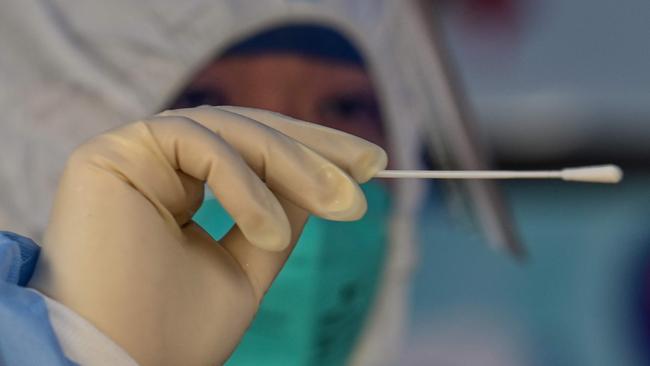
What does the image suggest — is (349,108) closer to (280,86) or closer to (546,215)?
(280,86)

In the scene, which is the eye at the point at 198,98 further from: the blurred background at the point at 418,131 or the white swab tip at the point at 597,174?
the white swab tip at the point at 597,174

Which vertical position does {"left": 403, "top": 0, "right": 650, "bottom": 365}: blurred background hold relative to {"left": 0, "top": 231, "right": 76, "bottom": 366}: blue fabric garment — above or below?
above

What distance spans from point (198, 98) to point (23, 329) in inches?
19.3

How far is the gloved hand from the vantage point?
14.1 inches

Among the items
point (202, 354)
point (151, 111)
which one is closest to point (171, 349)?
point (202, 354)

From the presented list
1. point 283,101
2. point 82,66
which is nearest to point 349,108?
point 283,101

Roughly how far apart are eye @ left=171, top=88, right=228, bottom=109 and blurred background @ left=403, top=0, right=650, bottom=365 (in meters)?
0.42

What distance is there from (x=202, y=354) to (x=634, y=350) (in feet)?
3.01

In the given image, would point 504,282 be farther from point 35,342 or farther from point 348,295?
point 35,342

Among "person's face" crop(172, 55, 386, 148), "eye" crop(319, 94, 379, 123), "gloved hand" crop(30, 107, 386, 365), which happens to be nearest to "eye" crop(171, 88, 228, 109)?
"person's face" crop(172, 55, 386, 148)

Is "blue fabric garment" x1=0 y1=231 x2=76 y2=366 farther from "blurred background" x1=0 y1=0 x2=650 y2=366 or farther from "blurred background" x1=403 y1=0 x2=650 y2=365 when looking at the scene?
"blurred background" x1=403 y1=0 x2=650 y2=365

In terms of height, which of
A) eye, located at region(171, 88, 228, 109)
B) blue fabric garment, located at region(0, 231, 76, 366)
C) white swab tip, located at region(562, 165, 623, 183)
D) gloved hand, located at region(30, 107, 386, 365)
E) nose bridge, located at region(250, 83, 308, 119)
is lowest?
blue fabric garment, located at region(0, 231, 76, 366)

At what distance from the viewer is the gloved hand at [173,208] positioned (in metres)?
0.36

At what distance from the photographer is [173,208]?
0.39m
